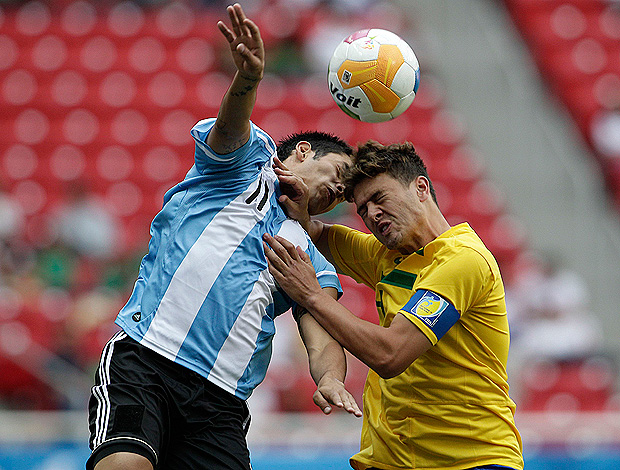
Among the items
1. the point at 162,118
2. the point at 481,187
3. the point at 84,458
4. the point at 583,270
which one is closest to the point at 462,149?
the point at 481,187

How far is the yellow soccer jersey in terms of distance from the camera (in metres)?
3.61

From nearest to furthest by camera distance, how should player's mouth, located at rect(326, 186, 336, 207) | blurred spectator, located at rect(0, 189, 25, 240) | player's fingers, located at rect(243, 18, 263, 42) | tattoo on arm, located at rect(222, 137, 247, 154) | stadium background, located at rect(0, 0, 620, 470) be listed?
player's fingers, located at rect(243, 18, 263, 42) < tattoo on arm, located at rect(222, 137, 247, 154) < player's mouth, located at rect(326, 186, 336, 207) < stadium background, located at rect(0, 0, 620, 470) < blurred spectator, located at rect(0, 189, 25, 240)

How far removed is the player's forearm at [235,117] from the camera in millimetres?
3451

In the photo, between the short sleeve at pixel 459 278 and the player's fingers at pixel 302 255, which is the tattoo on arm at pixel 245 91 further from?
the short sleeve at pixel 459 278

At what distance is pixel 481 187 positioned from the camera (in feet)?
35.2

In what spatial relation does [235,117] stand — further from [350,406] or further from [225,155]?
[350,406]

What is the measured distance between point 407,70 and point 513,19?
29.4ft

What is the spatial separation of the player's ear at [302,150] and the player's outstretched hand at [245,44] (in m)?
0.64

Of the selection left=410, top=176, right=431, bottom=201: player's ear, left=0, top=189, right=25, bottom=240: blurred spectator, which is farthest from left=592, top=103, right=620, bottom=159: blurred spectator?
left=410, top=176, right=431, bottom=201: player's ear

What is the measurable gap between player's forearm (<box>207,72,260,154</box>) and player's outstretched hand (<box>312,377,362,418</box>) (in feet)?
3.32

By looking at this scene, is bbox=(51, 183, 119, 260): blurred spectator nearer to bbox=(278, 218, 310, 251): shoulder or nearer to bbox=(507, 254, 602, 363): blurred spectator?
bbox=(507, 254, 602, 363): blurred spectator

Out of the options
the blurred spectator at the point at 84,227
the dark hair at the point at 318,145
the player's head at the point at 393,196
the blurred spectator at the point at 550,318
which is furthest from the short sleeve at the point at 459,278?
the blurred spectator at the point at 84,227

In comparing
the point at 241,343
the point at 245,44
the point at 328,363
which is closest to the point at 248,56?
the point at 245,44

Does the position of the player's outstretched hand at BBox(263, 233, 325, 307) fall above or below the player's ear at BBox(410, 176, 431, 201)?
below
